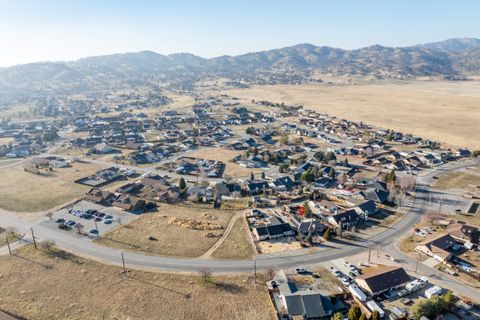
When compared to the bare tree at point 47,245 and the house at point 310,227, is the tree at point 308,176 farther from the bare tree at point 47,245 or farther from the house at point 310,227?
the bare tree at point 47,245

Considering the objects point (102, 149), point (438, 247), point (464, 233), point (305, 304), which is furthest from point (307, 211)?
point (102, 149)

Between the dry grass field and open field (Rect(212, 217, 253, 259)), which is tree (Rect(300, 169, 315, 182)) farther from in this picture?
open field (Rect(212, 217, 253, 259))

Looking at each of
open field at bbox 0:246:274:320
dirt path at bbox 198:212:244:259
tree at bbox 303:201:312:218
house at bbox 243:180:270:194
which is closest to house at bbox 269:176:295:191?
house at bbox 243:180:270:194

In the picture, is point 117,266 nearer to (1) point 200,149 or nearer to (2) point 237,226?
(2) point 237,226

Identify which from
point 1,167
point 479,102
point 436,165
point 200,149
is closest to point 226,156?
point 200,149

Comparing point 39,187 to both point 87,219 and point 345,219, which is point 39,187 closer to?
point 87,219

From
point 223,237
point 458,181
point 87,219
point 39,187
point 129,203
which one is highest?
point 458,181
